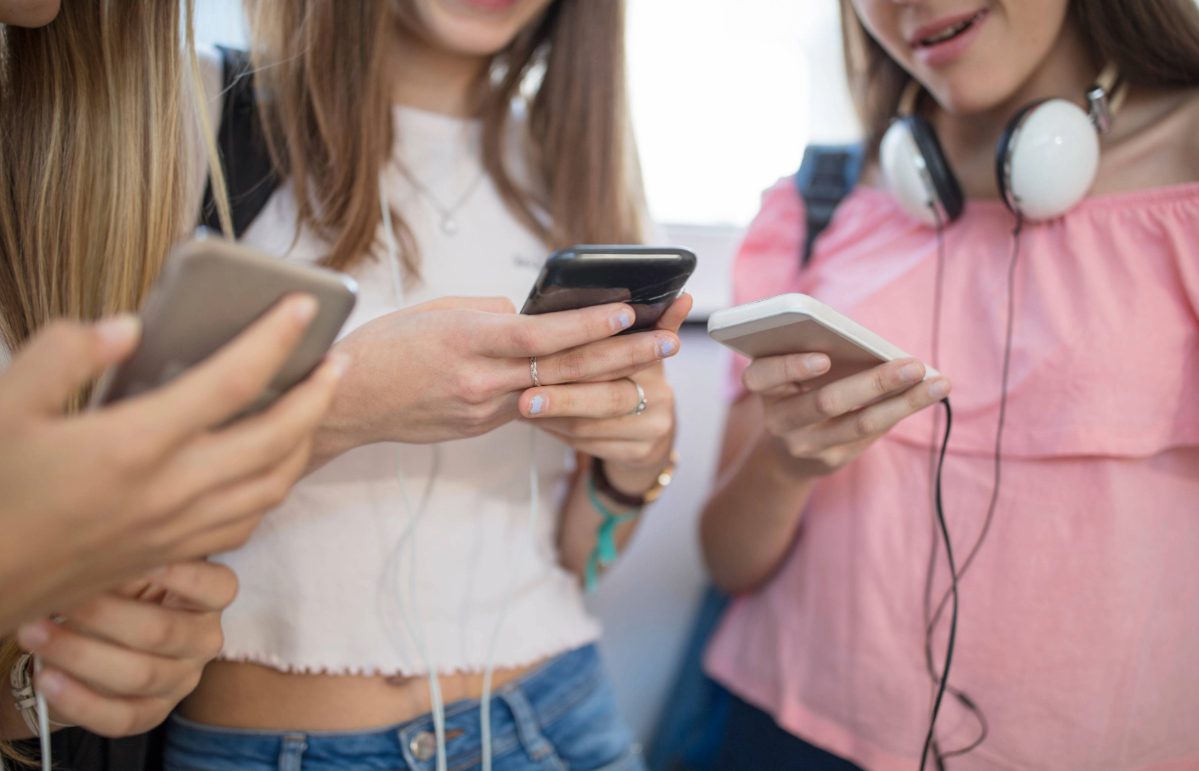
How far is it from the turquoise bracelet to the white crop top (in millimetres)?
31

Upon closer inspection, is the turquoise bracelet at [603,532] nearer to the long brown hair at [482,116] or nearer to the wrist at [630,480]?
the wrist at [630,480]

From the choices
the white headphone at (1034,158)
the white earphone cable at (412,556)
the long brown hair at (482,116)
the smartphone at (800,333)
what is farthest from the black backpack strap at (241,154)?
the white headphone at (1034,158)

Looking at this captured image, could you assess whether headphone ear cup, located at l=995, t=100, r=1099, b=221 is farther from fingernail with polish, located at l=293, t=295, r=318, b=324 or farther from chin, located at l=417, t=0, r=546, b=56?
fingernail with polish, located at l=293, t=295, r=318, b=324

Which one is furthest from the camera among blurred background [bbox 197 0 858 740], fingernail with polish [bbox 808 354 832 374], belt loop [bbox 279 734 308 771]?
blurred background [bbox 197 0 858 740]

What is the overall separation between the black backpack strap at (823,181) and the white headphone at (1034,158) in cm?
18

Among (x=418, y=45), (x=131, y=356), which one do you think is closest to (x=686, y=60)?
(x=418, y=45)

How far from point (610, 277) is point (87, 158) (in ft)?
1.68

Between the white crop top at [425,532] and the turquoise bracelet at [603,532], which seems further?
the turquoise bracelet at [603,532]

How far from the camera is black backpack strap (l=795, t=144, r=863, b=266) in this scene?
3.80 ft

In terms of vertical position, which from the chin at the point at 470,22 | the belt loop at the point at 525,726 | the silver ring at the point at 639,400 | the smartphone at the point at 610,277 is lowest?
the belt loop at the point at 525,726

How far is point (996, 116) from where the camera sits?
105 centimetres

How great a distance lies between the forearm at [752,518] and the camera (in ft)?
3.42

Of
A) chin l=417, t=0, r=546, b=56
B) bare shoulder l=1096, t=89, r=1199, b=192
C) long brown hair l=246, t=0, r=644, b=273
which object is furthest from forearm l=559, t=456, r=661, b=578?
bare shoulder l=1096, t=89, r=1199, b=192

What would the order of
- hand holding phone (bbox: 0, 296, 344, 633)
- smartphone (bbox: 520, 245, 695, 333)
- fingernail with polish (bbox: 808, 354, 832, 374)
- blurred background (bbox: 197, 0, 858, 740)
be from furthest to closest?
blurred background (bbox: 197, 0, 858, 740), fingernail with polish (bbox: 808, 354, 832, 374), smartphone (bbox: 520, 245, 695, 333), hand holding phone (bbox: 0, 296, 344, 633)
